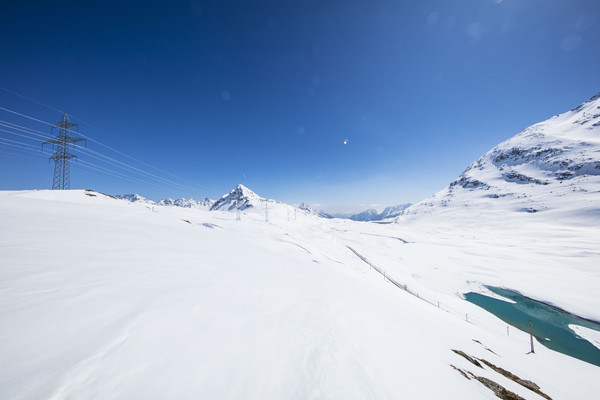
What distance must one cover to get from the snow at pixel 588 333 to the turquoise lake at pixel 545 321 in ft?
1.67

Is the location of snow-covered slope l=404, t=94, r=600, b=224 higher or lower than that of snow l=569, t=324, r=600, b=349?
higher

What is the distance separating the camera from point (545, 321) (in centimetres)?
2723

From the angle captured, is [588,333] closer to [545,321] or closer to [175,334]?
[545,321]

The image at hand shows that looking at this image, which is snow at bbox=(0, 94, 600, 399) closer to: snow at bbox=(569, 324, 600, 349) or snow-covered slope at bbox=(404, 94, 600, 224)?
snow at bbox=(569, 324, 600, 349)

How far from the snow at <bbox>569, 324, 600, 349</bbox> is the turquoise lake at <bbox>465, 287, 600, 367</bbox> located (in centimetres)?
51

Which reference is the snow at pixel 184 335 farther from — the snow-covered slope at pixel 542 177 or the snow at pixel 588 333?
the snow-covered slope at pixel 542 177

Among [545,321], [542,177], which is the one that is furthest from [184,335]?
[542,177]

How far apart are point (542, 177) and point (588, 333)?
16843cm

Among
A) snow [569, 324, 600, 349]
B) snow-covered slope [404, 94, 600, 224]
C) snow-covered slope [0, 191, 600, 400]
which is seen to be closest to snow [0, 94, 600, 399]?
snow-covered slope [0, 191, 600, 400]

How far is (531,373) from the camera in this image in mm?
11594

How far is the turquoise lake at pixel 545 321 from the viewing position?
2161 cm

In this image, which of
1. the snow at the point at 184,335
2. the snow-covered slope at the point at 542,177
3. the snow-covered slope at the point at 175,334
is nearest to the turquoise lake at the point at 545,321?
the snow at the point at 184,335

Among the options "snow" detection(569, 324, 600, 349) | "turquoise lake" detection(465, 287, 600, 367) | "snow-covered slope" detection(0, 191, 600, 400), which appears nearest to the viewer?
"snow-covered slope" detection(0, 191, 600, 400)

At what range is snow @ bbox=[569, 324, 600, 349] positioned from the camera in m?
22.7
